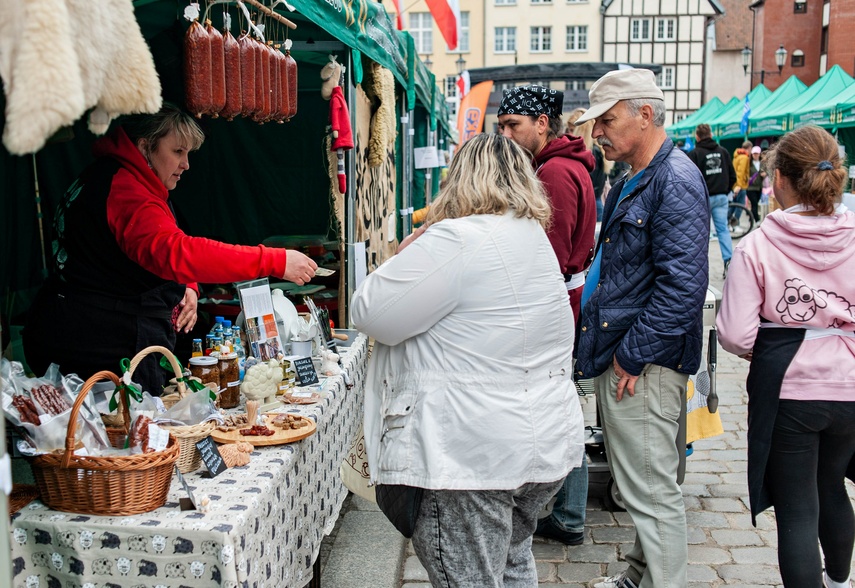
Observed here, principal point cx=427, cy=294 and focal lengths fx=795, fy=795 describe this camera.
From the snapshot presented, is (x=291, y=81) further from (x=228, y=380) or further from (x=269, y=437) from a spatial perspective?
(x=269, y=437)

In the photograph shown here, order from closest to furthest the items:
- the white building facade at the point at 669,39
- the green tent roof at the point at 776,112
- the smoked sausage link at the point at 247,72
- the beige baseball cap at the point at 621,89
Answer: the beige baseball cap at the point at 621,89 < the smoked sausage link at the point at 247,72 < the green tent roof at the point at 776,112 < the white building facade at the point at 669,39

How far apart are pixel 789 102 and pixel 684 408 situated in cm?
2010

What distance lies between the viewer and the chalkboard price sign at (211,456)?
7.76 ft

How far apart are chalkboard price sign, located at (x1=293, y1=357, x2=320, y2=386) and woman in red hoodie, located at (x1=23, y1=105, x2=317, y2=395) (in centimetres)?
58

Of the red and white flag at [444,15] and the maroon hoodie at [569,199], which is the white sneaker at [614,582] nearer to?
the maroon hoodie at [569,199]

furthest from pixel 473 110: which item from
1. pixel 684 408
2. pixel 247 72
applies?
pixel 684 408

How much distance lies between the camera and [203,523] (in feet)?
6.72

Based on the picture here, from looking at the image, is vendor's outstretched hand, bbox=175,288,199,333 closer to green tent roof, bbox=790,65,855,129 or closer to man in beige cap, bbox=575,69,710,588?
man in beige cap, bbox=575,69,710,588

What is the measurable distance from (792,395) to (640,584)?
0.94m

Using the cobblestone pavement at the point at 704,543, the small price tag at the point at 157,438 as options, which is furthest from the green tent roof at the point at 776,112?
the small price tag at the point at 157,438

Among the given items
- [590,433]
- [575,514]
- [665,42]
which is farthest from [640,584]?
[665,42]

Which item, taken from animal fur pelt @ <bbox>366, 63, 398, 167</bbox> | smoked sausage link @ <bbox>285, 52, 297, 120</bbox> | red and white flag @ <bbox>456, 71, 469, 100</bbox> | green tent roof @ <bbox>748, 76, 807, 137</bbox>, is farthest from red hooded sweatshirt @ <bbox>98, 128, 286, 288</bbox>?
green tent roof @ <bbox>748, 76, 807, 137</bbox>

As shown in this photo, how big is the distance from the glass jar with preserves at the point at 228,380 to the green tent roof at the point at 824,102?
49.6 feet

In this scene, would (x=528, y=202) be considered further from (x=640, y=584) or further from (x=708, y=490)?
(x=708, y=490)
